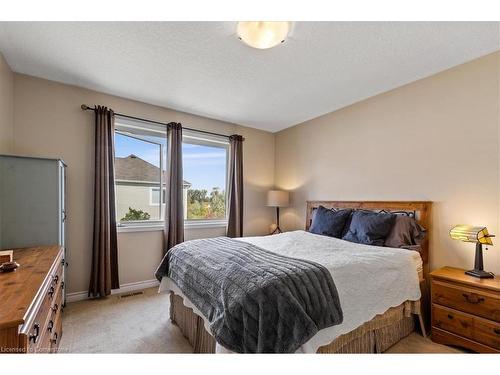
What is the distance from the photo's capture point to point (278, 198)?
4.15 meters

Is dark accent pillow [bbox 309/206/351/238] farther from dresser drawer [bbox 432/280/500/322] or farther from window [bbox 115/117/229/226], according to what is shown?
window [bbox 115/117/229/226]

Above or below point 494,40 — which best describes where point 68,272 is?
below

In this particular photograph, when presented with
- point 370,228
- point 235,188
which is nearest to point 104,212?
point 235,188

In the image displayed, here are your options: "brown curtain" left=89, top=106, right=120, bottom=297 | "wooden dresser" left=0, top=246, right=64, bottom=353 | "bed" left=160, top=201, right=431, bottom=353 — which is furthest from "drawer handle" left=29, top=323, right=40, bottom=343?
"brown curtain" left=89, top=106, right=120, bottom=297

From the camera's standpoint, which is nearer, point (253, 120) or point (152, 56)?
point (152, 56)

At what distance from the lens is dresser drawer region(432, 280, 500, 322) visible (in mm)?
1787

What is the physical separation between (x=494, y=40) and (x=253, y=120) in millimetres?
2800

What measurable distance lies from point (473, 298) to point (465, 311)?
0.43 ft

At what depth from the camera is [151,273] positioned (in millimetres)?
3385
